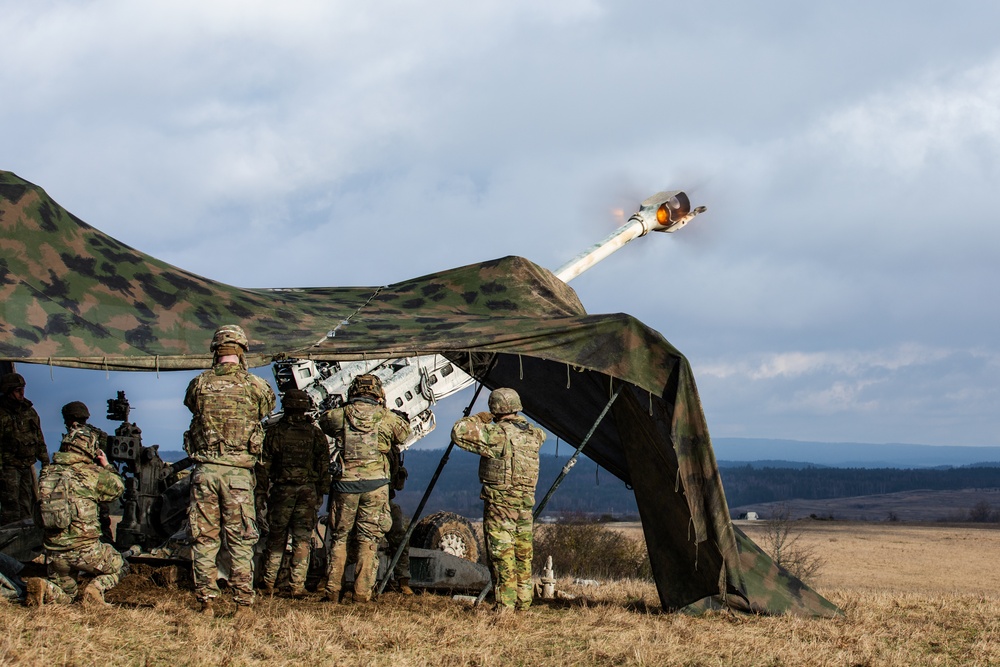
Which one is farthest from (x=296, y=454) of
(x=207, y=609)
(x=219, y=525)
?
(x=207, y=609)

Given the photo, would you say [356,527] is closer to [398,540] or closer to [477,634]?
[398,540]

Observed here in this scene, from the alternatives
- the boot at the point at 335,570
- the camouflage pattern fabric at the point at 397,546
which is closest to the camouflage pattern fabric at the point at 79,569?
the boot at the point at 335,570

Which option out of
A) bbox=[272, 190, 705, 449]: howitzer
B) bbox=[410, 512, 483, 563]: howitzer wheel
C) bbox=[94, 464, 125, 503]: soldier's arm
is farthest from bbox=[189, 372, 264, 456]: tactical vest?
bbox=[272, 190, 705, 449]: howitzer

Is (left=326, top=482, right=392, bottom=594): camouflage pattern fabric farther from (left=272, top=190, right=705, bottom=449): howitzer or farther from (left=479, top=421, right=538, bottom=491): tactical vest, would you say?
(left=272, top=190, right=705, bottom=449): howitzer

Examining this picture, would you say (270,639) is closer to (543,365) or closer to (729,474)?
(543,365)

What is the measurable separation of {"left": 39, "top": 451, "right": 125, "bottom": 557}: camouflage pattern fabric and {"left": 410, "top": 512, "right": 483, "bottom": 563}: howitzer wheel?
442 centimetres

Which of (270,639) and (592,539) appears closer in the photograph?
(270,639)

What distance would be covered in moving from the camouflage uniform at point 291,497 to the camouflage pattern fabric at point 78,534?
1.42 meters

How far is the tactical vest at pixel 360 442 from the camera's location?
34.1 feet

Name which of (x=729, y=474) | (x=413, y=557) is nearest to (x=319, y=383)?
(x=413, y=557)

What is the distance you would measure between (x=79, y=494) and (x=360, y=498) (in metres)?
2.30

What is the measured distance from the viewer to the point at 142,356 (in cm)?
991

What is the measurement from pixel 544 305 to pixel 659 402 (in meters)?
1.96

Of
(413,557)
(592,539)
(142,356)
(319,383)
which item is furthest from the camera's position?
(592,539)
